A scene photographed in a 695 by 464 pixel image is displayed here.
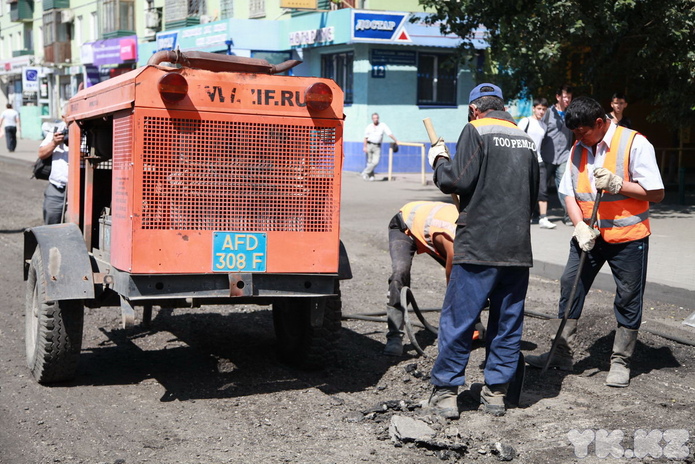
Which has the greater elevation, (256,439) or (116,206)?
(116,206)

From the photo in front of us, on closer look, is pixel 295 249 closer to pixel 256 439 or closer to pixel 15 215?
pixel 256 439

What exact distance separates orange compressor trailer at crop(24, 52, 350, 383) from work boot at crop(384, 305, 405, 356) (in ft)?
2.97

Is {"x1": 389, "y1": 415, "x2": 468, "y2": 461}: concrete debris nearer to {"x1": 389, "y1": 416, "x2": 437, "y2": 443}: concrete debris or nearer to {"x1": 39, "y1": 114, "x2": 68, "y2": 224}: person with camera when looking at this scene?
{"x1": 389, "y1": 416, "x2": 437, "y2": 443}: concrete debris

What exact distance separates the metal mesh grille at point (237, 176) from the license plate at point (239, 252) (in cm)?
5

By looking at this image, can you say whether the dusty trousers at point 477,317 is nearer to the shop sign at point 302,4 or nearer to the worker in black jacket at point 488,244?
the worker in black jacket at point 488,244

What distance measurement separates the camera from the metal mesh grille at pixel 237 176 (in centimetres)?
516

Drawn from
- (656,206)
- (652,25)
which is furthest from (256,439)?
(656,206)

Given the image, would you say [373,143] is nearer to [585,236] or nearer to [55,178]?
[55,178]

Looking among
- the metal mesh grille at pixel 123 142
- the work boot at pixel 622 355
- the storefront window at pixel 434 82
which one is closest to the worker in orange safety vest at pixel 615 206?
the work boot at pixel 622 355

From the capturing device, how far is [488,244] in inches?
198

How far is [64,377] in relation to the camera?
5.72m

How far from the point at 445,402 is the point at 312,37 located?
845 inches

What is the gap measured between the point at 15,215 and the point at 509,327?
12.2 metres

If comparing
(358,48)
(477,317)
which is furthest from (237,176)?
(358,48)
